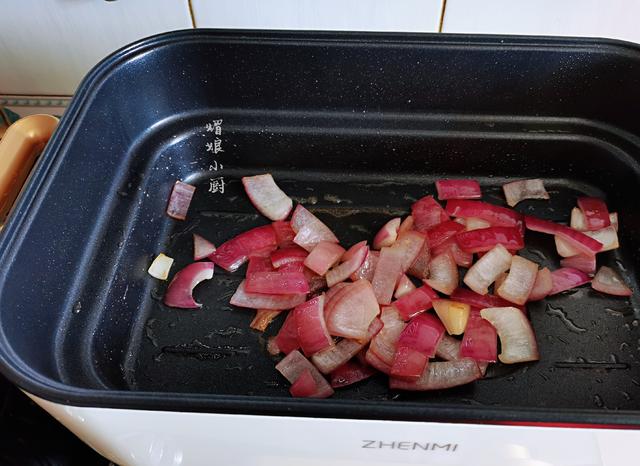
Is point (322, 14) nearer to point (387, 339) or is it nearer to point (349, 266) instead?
point (349, 266)

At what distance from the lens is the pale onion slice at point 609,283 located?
85 centimetres

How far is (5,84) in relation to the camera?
102 centimetres

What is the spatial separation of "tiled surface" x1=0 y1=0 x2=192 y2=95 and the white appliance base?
62cm

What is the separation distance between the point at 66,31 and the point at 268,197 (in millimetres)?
424

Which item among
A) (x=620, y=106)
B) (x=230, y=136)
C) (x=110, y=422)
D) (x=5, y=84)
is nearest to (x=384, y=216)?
(x=230, y=136)

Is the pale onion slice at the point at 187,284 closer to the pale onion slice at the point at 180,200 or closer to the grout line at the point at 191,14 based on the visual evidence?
the pale onion slice at the point at 180,200

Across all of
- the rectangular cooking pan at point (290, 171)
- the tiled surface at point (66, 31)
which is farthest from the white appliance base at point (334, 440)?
the tiled surface at point (66, 31)

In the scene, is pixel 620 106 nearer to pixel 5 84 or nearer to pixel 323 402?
pixel 323 402

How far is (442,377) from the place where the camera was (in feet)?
2.52

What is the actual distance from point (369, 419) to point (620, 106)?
27.5 inches

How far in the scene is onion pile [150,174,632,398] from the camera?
2.57ft

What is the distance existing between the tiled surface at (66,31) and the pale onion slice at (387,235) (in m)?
0.46

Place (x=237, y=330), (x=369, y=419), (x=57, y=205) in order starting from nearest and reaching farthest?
(x=369, y=419) → (x=57, y=205) → (x=237, y=330)

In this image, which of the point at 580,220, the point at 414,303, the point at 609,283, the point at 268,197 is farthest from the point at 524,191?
the point at 268,197
